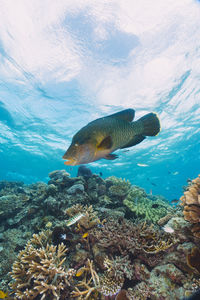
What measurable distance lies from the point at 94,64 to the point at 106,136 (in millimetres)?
12410

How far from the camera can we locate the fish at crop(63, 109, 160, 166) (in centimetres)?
181

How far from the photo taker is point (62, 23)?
989 cm

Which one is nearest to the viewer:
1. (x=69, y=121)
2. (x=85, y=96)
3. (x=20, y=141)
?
(x=85, y=96)

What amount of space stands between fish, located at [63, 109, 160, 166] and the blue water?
1027 centimetres

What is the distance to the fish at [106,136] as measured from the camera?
1808 millimetres

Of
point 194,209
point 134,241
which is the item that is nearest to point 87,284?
point 134,241

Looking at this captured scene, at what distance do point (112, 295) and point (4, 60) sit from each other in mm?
16090

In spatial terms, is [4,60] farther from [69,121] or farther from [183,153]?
[183,153]

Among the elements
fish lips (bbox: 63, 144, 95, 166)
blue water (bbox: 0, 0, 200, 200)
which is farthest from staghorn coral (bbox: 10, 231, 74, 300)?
blue water (bbox: 0, 0, 200, 200)

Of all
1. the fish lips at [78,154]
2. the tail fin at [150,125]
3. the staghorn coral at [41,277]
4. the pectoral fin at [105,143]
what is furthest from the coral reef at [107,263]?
the pectoral fin at [105,143]

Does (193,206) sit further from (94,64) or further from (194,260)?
(94,64)

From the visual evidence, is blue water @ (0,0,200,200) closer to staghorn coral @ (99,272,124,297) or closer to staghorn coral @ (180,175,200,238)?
staghorn coral @ (99,272,124,297)

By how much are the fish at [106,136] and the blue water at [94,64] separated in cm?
1027

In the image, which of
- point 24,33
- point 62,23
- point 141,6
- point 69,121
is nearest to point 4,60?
point 24,33
